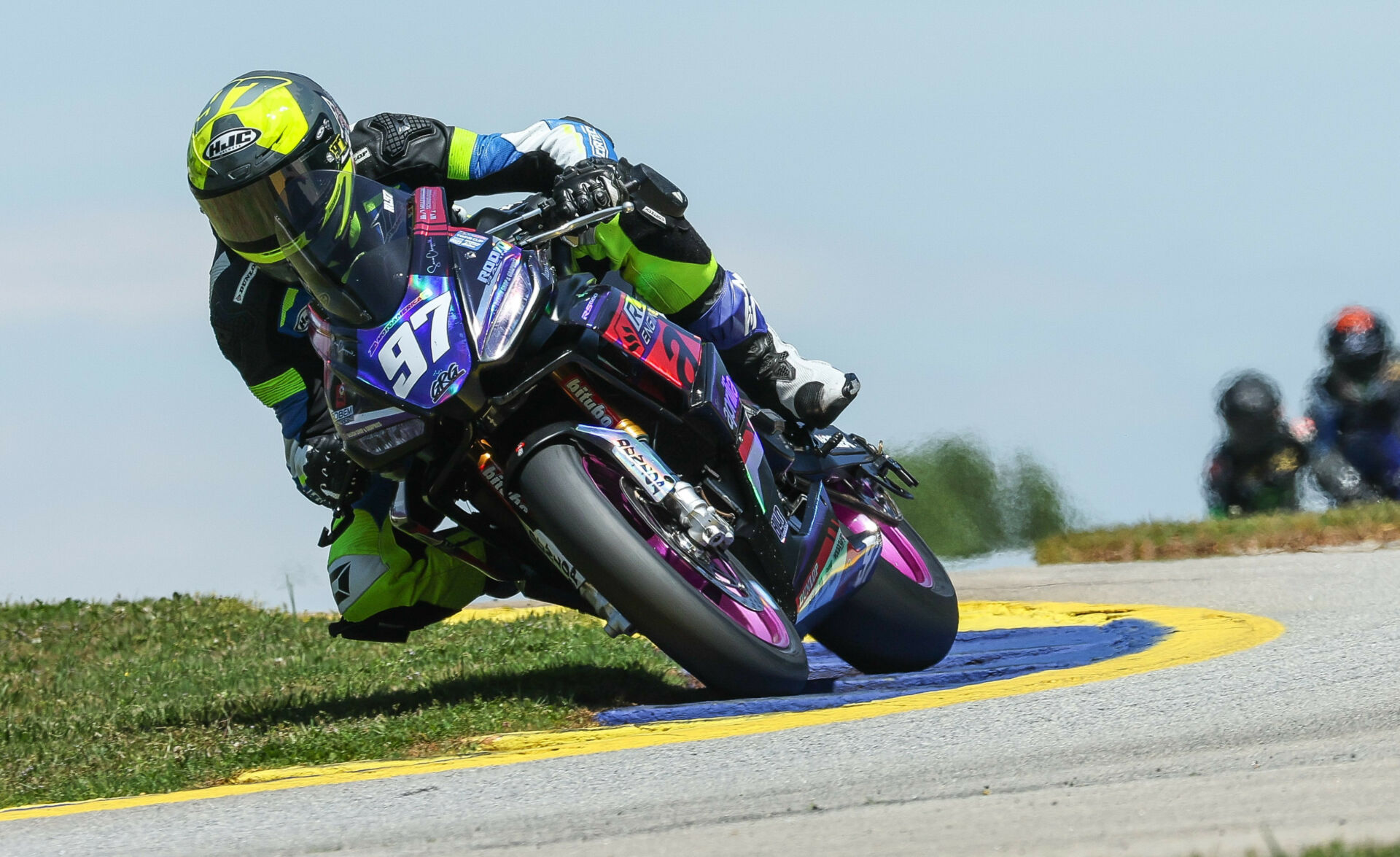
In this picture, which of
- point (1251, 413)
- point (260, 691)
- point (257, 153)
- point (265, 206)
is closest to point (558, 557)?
point (265, 206)

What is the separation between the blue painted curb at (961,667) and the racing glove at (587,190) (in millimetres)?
1448

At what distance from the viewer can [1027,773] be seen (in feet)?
9.18

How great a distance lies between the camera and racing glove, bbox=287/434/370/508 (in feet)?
15.1

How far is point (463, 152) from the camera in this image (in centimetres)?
470

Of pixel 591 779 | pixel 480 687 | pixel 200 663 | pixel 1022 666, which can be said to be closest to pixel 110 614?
pixel 200 663

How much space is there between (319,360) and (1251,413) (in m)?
9.95

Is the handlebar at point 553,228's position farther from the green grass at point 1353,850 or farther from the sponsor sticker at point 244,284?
the green grass at point 1353,850

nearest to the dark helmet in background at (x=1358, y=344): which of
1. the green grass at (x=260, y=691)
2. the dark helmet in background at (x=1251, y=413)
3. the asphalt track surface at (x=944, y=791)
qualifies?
the dark helmet in background at (x=1251, y=413)

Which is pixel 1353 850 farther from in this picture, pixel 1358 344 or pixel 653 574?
pixel 1358 344

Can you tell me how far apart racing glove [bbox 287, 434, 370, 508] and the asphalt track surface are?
1.54 metres

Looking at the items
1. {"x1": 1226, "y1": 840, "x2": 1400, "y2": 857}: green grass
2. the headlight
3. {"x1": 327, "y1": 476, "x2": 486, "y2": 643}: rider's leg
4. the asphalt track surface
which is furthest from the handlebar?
{"x1": 1226, "y1": 840, "x2": 1400, "y2": 857}: green grass

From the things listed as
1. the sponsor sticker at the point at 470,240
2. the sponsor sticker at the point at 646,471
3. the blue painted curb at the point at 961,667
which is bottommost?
the blue painted curb at the point at 961,667

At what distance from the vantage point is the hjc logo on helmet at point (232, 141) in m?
3.88

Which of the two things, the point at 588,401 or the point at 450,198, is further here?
the point at 450,198
